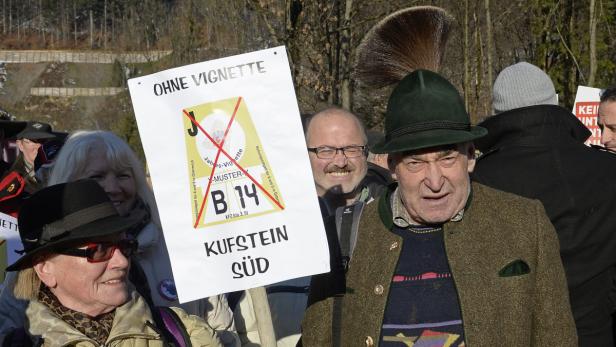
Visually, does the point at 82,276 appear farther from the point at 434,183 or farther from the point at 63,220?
the point at 434,183

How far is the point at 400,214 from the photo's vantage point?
124 inches

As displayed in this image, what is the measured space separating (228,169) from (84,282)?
641 millimetres

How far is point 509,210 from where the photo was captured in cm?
310

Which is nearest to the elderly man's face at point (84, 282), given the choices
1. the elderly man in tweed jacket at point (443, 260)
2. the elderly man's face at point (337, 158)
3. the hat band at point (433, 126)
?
the elderly man in tweed jacket at point (443, 260)

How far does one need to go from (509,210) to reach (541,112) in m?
0.99

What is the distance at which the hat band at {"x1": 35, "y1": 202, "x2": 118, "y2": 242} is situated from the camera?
10.7 ft

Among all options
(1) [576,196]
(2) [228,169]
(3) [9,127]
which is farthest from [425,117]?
(3) [9,127]

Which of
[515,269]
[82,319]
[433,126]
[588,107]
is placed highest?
[433,126]

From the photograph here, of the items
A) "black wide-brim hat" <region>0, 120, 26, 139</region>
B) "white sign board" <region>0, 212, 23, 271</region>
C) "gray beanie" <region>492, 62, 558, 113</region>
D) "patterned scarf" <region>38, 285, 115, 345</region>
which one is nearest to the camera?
"patterned scarf" <region>38, 285, 115, 345</region>

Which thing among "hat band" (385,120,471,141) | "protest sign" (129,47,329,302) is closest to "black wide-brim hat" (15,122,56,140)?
"protest sign" (129,47,329,302)

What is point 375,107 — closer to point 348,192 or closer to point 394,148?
point 348,192

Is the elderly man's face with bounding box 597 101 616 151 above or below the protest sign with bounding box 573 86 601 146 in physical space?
above

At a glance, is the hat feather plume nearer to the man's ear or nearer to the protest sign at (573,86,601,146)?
the man's ear

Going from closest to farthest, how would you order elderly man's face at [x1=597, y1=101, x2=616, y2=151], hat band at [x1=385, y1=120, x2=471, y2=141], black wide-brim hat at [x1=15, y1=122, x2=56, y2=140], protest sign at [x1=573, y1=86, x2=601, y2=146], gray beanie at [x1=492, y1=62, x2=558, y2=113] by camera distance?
hat band at [x1=385, y1=120, x2=471, y2=141]
gray beanie at [x1=492, y1=62, x2=558, y2=113]
elderly man's face at [x1=597, y1=101, x2=616, y2=151]
protest sign at [x1=573, y1=86, x2=601, y2=146]
black wide-brim hat at [x1=15, y1=122, x2=56, y2=140]
